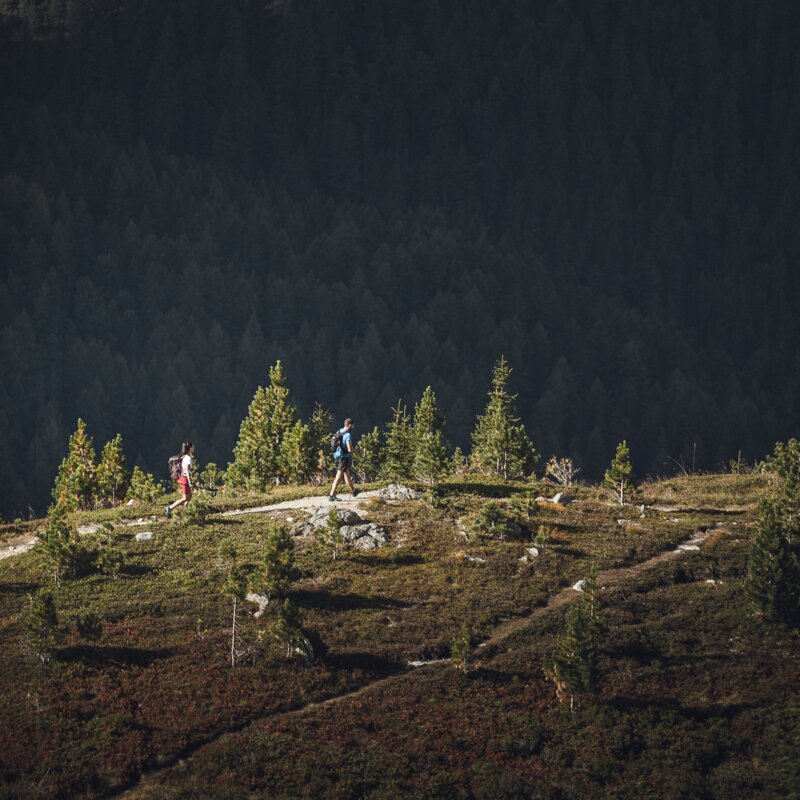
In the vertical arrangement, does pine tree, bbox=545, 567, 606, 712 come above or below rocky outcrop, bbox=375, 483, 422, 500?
below

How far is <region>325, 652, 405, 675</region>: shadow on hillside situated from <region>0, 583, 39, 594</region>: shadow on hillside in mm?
10604

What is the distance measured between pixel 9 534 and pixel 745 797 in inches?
1150

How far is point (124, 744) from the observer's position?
23.0 metres

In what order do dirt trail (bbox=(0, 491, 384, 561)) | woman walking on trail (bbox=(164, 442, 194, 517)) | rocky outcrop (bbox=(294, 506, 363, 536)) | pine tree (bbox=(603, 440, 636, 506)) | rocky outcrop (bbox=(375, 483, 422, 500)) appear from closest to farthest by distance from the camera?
rocky outcrop (bbox=(294, 506, 363, 536)) < dirt trail (bbox=(0, 491, 384, 561)) < woman walking on trail (bbox=(164, 442, 194, 517)) < rocky outcrop (bbox=(375, 483, 422, 500)) < pine tree (bbox=(603, 440, 636, 506))

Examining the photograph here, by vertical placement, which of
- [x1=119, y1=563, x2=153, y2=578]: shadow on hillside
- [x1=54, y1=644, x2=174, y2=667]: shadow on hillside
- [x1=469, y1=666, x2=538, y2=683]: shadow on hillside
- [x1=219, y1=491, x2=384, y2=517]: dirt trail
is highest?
[x1=219, y1=491, x2=384, y2=517]: dirt trail

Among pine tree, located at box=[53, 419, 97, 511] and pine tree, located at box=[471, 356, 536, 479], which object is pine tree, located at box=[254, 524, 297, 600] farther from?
pine tree, located at box=[53, 419, 97, 511]

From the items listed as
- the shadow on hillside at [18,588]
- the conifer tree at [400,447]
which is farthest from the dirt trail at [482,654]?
the conifer tree at [400,447]

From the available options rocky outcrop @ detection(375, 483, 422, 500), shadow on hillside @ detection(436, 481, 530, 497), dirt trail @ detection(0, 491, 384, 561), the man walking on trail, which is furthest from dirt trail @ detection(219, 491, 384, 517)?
shadow on hillside @ detection(436, 481, 530, 497)

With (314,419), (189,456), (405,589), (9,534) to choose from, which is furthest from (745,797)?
(314,419)

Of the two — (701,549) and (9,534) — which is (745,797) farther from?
(9,534)

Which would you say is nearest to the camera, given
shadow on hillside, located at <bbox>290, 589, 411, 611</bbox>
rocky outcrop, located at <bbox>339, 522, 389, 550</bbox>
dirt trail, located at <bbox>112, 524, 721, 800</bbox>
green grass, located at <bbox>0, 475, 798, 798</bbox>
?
dirt trail, located at <bbox>112, 524, 721, 800</bbox>

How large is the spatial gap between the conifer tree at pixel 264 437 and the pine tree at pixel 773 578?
30.2 m

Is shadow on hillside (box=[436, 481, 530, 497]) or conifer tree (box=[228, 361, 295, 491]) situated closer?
shadow on hillside (box=[436, 481, 530, 497])

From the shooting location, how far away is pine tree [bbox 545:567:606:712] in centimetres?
2580
